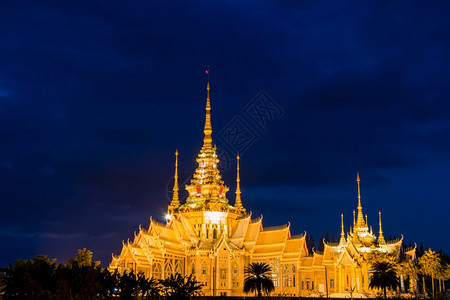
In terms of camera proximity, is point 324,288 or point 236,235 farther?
point 236,235

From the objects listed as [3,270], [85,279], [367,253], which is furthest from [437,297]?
[367,253]

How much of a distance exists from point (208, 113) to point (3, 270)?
195ft

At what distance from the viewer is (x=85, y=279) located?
58.3ft

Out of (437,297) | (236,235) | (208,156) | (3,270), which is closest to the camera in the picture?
(437,297)

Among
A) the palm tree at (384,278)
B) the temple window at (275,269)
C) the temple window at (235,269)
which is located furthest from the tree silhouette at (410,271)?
the temple window at (235,269)

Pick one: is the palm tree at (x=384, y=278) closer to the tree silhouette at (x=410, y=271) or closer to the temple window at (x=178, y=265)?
the tree silhouette at (x=410, y=271)

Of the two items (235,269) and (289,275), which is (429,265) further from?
(235,269)

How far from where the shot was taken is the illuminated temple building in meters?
71.9

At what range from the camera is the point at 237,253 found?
78562 mm

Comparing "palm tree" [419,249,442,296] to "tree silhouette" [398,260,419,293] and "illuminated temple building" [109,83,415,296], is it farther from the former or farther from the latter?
"illuminated temple building" [109,83,415,296]

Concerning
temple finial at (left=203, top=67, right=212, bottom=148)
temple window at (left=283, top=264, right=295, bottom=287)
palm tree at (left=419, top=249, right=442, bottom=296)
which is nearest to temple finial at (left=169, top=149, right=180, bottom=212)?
temple finial at (left=203, top=67, right=212, bottom=148)

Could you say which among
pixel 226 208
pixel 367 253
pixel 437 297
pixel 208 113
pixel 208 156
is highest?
pixel 208 113

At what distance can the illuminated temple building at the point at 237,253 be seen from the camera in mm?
71938

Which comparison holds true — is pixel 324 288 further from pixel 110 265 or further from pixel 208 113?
pixel 208 113
